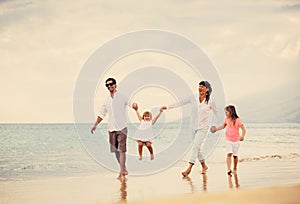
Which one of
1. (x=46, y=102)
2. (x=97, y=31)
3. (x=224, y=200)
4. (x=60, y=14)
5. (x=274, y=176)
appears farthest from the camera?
(x=46, y=102)

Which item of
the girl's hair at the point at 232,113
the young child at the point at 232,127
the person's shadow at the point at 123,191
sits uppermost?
the girl's hair at the point at 232,113

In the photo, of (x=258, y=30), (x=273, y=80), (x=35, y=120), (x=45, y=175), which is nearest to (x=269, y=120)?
(x=273, y=80)

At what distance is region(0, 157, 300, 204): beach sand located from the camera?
4059 mm

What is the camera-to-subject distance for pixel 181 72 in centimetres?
1328

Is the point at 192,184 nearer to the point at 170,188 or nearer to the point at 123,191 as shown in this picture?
the point at 170,188

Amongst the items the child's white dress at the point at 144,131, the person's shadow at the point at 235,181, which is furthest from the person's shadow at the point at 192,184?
the child's white dress at the point at 144,131

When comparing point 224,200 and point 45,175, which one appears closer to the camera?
point 224,200

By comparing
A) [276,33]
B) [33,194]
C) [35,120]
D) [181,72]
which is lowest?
[33,194]

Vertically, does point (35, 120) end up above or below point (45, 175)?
above

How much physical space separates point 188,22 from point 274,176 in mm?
8172

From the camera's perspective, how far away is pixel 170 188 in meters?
5.41

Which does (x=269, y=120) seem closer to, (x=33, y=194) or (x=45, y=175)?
(x=45, y=175)

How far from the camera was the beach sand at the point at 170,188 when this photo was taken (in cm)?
406

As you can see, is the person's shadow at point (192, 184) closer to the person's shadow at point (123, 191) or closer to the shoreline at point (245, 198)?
the person's shadow at point (123, 191)
